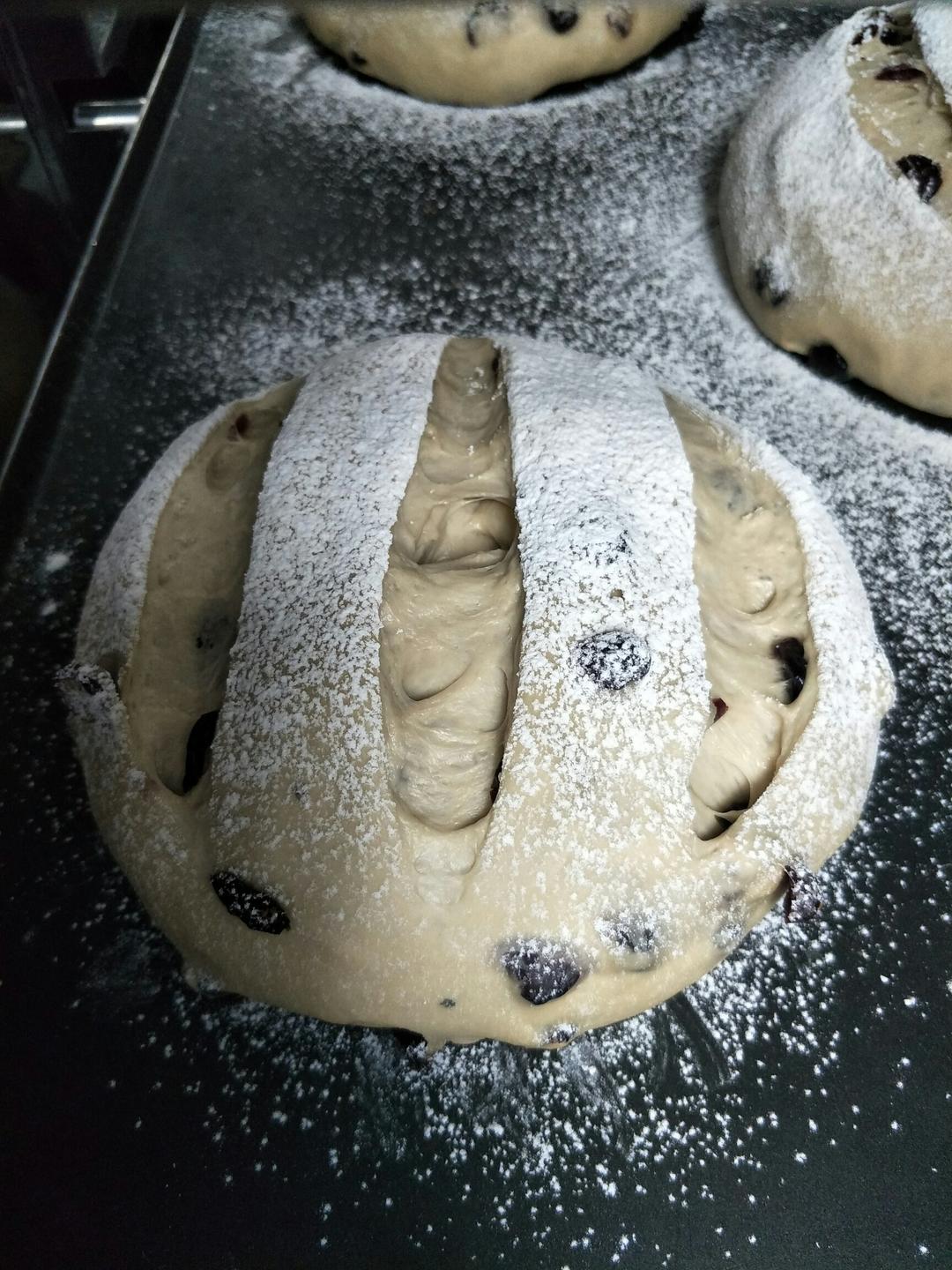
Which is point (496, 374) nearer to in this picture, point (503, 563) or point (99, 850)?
point (503, 563)

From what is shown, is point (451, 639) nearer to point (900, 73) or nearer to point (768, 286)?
point (768, 286)

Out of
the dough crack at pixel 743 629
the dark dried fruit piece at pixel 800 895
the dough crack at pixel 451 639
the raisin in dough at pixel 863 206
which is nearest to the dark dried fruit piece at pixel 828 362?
the raisin in dough at pixel 863 206

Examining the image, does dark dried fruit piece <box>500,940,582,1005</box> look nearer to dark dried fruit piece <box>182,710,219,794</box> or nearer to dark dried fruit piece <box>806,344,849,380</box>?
dark dried fruit piece <box>182,710,219,794</box>

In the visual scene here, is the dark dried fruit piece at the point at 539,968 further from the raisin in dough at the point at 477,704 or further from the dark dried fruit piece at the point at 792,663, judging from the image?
the dark dried fruit piece at the point at 792,663

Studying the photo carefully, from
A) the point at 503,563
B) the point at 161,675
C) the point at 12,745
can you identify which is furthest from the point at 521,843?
the point at 12,745

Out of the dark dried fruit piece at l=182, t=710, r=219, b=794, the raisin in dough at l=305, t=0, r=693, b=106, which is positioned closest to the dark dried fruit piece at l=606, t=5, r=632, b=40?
the raisin in dough at l=305, t=0, r=693, b=106

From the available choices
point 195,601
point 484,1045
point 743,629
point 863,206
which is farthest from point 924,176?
point 484,1045

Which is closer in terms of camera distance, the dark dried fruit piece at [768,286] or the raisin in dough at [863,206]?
the raisin in dough at [863,206]
